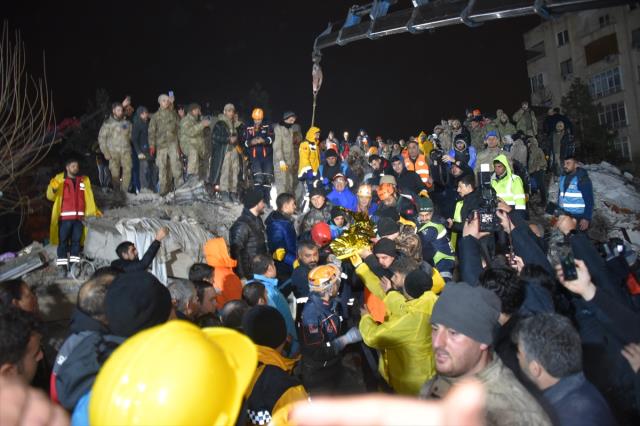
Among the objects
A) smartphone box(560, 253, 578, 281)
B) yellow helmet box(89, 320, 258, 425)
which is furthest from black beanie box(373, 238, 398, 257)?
yellow helmet box(89, 320, 258, 425)

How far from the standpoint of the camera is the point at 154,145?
11.3 m

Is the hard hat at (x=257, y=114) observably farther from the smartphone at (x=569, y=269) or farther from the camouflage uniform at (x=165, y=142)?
the smartphone at (x=569, y=269)

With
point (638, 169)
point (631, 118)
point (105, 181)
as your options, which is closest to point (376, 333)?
point (105, 181)

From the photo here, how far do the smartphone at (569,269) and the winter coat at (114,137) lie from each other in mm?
9983

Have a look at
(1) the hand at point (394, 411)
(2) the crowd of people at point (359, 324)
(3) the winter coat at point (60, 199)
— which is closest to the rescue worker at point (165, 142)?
(3) the winter coat at point (60, 199)

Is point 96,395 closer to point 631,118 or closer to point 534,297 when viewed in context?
point 534,297

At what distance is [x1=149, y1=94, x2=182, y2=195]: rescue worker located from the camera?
11211 mm

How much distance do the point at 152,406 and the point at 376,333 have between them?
2.59 meters

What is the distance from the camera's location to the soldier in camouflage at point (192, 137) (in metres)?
11.5

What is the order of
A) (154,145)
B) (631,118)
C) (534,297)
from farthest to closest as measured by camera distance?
(631,118) → (154,145) → (534,297)

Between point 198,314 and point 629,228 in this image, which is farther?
point 629,228

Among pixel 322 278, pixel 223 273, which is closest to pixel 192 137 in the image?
pixel 223 273

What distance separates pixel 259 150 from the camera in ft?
37.0

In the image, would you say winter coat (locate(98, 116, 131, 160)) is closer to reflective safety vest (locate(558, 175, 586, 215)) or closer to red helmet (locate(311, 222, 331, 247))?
red helmet (locate(311, 222, 331, 247))
